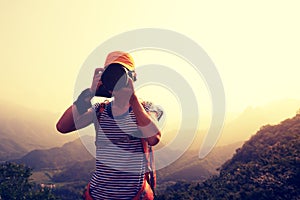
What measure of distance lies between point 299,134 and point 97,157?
82.9m

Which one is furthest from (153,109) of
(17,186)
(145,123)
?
(17,186)

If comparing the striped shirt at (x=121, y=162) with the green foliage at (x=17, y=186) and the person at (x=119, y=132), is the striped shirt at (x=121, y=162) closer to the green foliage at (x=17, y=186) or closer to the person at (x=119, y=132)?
the person at (x=119, y=132)

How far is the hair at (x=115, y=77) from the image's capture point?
3.14 m

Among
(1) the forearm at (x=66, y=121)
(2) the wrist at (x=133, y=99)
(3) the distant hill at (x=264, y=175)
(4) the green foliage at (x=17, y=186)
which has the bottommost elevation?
(4) the green foliage at (x=17, y=186)

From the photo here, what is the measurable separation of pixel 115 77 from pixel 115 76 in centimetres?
1

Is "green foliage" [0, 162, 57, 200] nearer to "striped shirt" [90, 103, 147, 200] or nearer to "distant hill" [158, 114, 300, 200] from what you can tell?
"distant hill" [158, 114, 300, 200]

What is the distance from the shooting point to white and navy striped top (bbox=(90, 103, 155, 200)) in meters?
3.40

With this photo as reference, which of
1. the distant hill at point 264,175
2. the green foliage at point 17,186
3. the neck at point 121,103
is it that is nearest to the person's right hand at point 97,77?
the neck at point 121,103

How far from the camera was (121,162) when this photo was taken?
342 cm

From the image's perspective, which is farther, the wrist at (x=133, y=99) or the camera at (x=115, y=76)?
the wrist at (x=133, y=99)

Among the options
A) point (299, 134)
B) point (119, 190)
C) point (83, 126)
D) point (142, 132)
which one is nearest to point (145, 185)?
point (119, 190)

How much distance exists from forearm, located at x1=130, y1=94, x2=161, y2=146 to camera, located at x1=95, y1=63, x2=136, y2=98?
187 millimetres

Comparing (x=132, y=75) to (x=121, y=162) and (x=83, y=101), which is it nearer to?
(x=83, y=101)

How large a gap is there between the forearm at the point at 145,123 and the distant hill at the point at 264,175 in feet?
186
